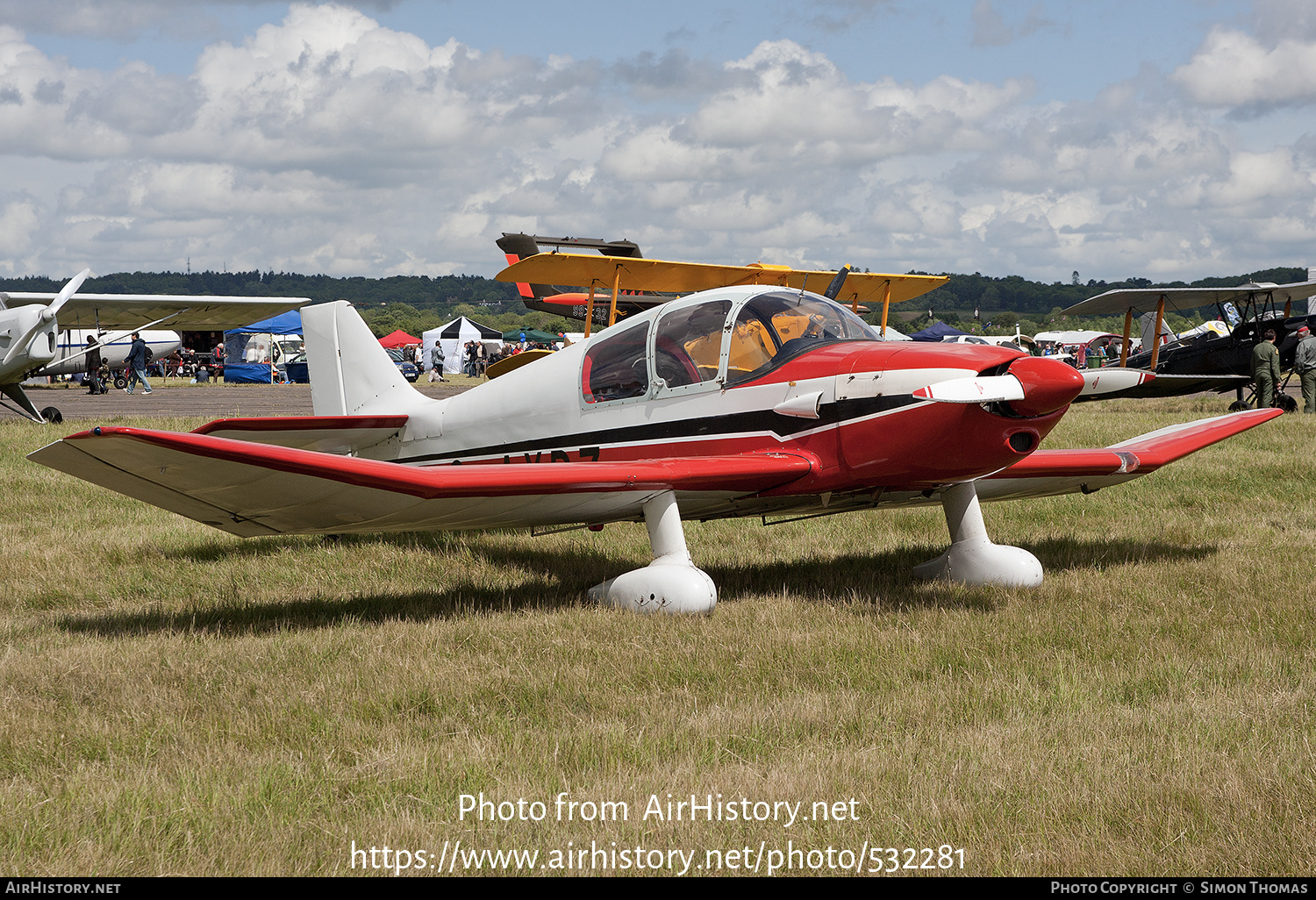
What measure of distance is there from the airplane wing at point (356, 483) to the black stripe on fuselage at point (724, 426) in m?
0.20

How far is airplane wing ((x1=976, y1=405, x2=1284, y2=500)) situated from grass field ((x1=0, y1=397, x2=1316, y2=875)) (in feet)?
2.03

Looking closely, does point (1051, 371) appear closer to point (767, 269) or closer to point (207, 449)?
point (207, 449)

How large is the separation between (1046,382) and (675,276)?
13.9m

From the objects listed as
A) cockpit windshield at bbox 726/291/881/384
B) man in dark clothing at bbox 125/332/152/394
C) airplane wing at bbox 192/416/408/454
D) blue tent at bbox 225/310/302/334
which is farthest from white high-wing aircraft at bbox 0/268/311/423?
blue tent at bbox 225/310/302/334

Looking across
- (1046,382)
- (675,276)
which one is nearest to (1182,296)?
(675,276)

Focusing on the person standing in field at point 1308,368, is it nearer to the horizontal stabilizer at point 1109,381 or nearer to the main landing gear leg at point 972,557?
the main landing gear leg at point 972,557

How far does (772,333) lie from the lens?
6.56 m

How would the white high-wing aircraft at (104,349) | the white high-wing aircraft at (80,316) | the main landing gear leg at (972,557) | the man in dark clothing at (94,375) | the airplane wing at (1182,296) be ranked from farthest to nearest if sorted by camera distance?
the white high-wing aircraft at (104,349) < the man in dark clothing at (94,375) < the airplane wing at (1182,296) < the white high-wing aircraft at (80,316) < the main landing gear leg at (972,557)

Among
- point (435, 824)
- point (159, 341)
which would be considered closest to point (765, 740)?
point (435, 824)

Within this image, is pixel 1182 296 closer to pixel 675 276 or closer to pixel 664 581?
pixel 675 276

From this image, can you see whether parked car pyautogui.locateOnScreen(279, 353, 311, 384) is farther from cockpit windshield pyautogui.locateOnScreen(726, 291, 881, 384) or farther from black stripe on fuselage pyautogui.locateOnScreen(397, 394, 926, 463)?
cockpit windshield pyautogui.locateOnScreen(726, 291, 881, 384)

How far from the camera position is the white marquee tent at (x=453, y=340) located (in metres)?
57.5

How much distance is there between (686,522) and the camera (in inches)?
388

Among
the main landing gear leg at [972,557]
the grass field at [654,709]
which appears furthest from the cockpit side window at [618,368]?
the main landing gear leg at [972,557]
